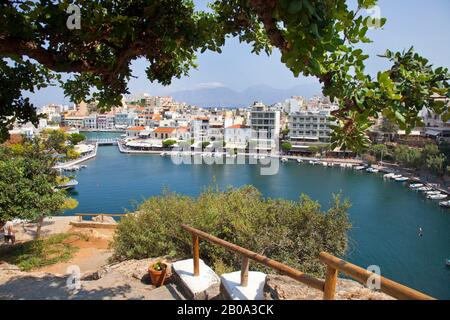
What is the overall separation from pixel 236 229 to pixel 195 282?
3476 mm

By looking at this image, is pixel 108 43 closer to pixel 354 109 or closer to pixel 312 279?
pixel 354 109

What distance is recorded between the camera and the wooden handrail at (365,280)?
111 centimetres

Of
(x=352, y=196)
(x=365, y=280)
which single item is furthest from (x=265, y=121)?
(x=365, y=280)

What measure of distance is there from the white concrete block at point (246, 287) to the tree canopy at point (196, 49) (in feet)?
4.27

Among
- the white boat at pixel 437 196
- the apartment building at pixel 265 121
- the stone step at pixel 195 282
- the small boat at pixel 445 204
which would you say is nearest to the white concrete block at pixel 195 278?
the stone step at pixel 195 282

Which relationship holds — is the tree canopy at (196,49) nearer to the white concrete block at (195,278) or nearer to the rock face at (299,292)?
the rock face at (299,292)

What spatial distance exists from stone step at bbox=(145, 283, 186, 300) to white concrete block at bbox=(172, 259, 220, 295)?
134 mm

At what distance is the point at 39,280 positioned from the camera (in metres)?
4.52

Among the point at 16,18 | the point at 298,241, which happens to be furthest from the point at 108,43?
the point at 298,241

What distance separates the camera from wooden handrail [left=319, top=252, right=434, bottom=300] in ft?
3.63

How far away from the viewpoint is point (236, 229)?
21.1 ft

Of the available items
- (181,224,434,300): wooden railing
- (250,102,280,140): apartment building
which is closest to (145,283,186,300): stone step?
(181,224,434,300): wooden railing

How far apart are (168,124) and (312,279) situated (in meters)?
58.0

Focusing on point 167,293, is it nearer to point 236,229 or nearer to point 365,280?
point 365,280
